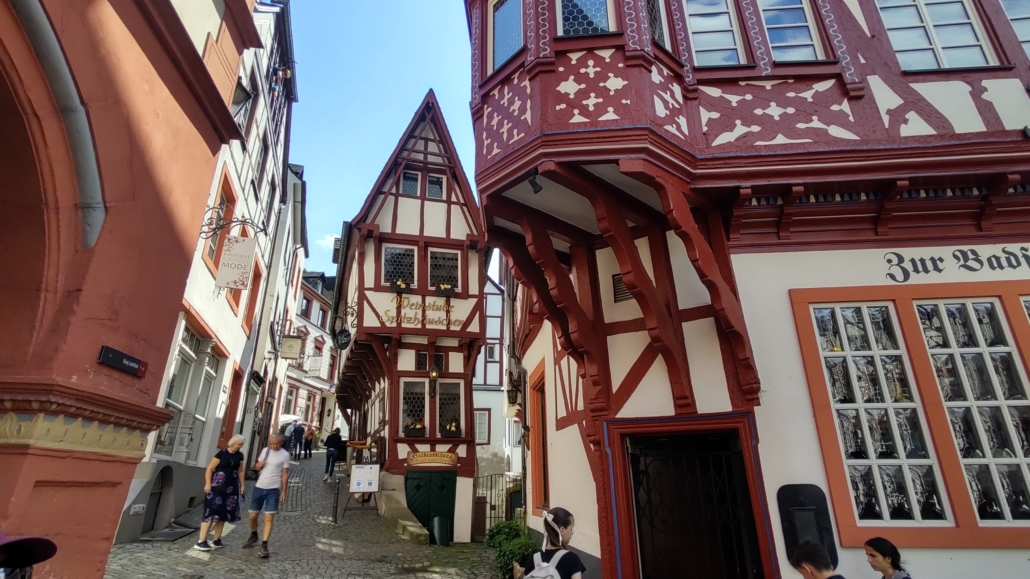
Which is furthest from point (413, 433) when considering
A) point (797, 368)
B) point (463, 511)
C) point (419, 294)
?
point (797, 368)

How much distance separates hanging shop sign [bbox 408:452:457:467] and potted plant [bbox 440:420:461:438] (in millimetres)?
565

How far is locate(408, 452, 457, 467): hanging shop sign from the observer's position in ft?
44.5

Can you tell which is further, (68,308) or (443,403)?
(443,403)

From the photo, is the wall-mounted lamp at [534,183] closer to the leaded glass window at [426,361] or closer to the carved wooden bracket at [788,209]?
the carved wooden bracket at [788,209]

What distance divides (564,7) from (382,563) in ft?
23.9

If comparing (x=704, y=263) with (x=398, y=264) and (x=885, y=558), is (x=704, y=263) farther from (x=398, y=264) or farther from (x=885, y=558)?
(x=398, y=264)

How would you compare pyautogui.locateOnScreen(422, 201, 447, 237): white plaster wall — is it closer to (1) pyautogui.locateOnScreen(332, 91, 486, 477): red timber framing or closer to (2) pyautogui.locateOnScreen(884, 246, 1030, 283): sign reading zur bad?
(1) pyautogui.locateOnScreen(332, 91, 486, 477): red timber framing

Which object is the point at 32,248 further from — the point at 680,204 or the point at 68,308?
the point at 680,204

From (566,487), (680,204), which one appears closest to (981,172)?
(680,204)

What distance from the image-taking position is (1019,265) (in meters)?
5.36

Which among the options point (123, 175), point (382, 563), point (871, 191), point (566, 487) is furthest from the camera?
point (382, 563)

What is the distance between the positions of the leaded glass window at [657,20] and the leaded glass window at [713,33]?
1.23 ft

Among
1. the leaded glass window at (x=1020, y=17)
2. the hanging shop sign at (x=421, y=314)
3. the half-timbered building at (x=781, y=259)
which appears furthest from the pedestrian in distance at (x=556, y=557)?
the hanging shop sign at (x=421, y=314)

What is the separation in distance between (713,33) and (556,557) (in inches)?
231
